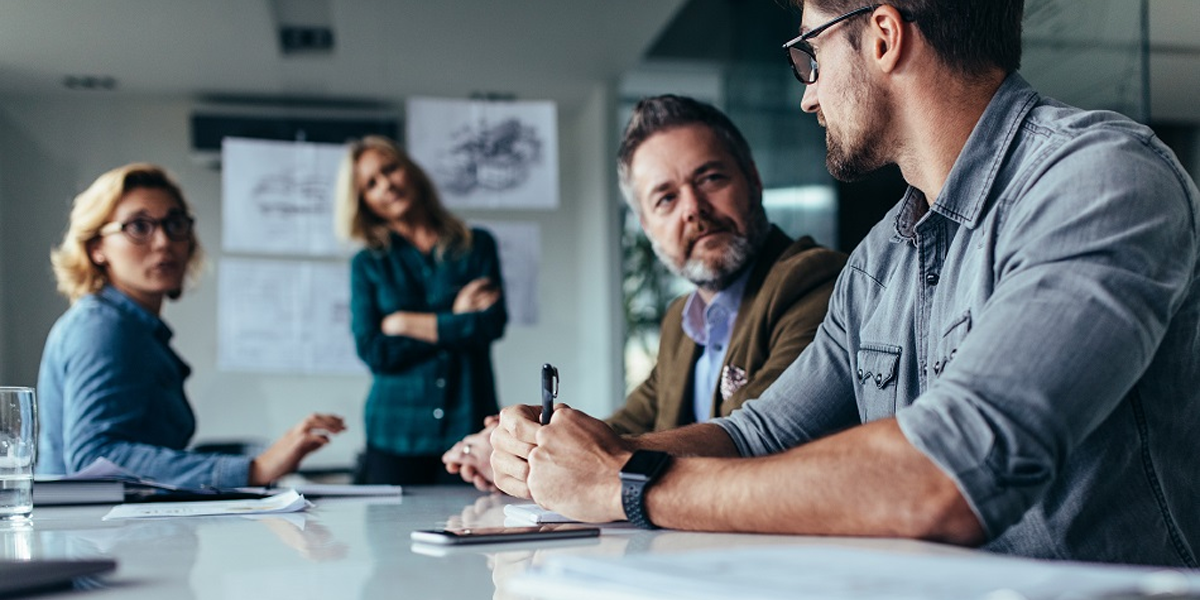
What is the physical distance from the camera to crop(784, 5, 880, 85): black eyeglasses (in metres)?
1.48

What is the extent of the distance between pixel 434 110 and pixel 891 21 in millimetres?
2759

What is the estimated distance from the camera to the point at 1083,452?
1.12m

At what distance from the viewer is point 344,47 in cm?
404

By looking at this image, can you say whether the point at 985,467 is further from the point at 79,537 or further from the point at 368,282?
the point at 368,282

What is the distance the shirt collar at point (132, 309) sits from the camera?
2461 millimetres

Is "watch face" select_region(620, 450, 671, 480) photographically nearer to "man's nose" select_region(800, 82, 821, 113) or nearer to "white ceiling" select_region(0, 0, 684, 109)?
"man's nose" select_region(800, 82, 821, 113)

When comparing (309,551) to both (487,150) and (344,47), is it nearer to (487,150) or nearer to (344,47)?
(487,150)

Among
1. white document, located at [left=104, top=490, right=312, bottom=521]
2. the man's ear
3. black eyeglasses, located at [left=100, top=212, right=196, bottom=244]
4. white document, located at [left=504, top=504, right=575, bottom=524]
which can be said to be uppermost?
the man's ear

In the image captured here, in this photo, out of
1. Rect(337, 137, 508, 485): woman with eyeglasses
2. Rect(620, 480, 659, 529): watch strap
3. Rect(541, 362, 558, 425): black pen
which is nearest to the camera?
Rect(620, 480, 659, 529): watch strap

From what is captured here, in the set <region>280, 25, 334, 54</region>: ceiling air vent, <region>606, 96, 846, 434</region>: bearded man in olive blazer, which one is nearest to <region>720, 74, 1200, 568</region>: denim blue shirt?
<region>606, 96, 846, 434</region>: bearded man in olive blazer

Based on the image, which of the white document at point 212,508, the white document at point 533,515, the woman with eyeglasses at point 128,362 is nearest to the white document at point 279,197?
the woman with eyeglasses at point 128,362

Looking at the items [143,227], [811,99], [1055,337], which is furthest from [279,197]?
[1055,337]

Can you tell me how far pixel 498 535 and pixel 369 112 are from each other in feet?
10.2

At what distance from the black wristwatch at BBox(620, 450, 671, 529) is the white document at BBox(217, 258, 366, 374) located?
2.83 meters
